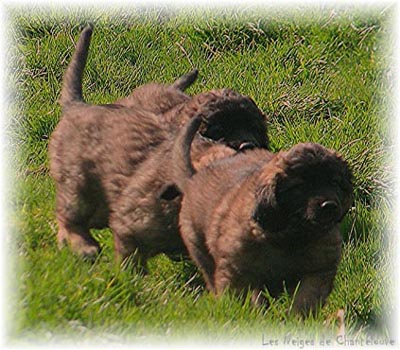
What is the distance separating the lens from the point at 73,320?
3846 millimetres

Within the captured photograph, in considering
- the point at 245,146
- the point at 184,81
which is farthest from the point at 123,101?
the point at 245,146

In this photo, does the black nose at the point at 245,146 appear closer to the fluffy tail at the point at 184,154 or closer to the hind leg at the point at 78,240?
the fluffy tail at the point at 184,154

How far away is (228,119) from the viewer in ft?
19.4

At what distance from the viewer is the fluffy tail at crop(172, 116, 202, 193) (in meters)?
5.24

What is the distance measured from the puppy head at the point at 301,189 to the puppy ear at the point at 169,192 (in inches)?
26.0

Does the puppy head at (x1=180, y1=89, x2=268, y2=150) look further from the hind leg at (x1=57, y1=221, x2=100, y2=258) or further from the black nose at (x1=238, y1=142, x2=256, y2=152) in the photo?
the hind leg at (x1=57, y1=221, x2=100, y2=258)

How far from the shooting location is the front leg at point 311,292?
4.85 meters

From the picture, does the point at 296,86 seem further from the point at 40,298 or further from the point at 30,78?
the point at 40,298

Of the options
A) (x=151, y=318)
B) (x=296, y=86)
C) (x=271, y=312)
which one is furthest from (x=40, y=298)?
(x=296, y=86)

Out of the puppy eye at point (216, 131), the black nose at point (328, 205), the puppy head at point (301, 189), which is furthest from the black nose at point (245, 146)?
the black nose at point (328, 205)

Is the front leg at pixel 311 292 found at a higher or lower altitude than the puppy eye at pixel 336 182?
lower

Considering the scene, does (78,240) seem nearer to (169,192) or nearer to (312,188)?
(169,192)

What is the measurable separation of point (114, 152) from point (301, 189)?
1.31 metres

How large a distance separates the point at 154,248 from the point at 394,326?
138 cm
